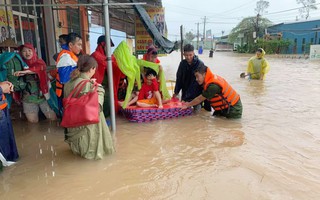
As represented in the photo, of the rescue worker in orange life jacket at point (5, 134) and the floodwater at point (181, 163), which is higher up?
the rescue worker in orange life jacket at point (5, 134)

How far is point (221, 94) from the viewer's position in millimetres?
4926

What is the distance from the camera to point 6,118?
3.12 meters

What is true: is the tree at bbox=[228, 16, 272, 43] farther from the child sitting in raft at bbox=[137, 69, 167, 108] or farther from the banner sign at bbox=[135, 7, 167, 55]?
the child sitting in raft at bbox=[137, 69, 167, 108]

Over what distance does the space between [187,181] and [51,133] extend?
2562 millimetres

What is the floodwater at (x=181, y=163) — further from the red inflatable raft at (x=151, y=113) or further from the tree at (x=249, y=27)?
the tree at (x=249, y=27)

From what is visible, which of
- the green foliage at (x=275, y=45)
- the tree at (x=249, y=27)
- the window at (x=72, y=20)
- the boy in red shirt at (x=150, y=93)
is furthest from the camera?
the tree at (x=249, y=27)

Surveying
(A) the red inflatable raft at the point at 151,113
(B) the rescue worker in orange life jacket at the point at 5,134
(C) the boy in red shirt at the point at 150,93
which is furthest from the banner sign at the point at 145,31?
(B) the rescue worker in orange life jacket at the point at 5,134

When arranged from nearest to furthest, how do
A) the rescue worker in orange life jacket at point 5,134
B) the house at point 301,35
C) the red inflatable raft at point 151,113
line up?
the rescue worker in orange life jacket at point 5,134 → the red inflatable raft at point 151,113 → the house at point 301,35

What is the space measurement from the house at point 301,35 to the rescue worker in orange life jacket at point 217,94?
3127cm

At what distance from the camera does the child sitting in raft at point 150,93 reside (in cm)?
510

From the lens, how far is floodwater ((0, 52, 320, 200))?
2.66m

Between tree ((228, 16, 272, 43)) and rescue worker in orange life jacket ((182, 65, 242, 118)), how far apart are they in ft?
134

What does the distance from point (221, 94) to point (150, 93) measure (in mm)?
1340

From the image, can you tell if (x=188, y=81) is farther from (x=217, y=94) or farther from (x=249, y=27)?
(x=249, y=27)
